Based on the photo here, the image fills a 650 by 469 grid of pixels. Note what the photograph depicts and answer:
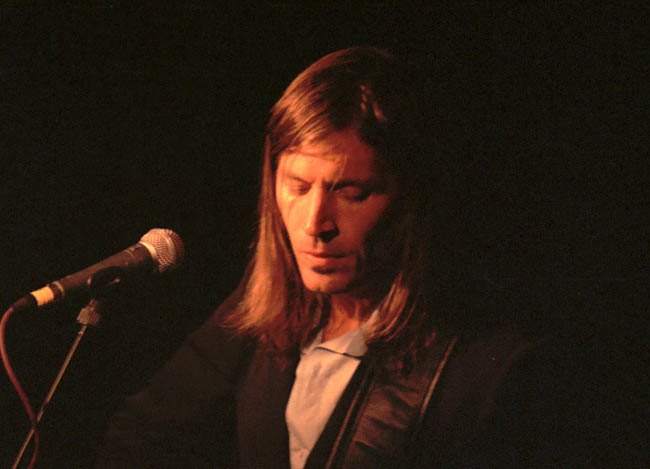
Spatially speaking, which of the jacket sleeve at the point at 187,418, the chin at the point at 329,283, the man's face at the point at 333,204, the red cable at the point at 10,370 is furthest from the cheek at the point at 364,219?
the red cable at the point at 10,370

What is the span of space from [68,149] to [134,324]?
687mm

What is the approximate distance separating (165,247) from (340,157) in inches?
20.3

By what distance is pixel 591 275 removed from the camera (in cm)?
162

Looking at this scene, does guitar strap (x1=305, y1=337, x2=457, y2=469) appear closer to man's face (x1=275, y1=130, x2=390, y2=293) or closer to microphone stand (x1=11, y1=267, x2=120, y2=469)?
man's face (x1=275, y1=130, x2=390, y2=293)

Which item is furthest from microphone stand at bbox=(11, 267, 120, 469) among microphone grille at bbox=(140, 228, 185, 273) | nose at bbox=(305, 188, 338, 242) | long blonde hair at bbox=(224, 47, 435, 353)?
long blonde hair at bbox=(224, 47, 435, 353)

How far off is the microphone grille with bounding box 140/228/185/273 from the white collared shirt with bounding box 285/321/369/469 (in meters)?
0.56

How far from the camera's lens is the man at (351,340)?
1479 millimetres

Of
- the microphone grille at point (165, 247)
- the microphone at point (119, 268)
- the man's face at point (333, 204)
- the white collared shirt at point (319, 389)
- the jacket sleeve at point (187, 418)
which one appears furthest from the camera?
the jacket sleeve at point (187, 418)

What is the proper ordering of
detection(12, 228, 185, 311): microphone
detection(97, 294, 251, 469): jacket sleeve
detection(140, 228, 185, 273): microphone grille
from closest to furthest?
detection(12, 228, 185, 311): microphone, detection(140, 228, 185, 273): microphone grille, detection(97, 294, 251, 469): jacket sleeve

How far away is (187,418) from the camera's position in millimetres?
1849

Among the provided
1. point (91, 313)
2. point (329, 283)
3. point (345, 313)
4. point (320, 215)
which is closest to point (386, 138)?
point (320, 215)

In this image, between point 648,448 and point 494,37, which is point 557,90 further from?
point 648,448

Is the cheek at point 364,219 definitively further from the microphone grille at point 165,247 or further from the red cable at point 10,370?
the red cable at point 10,370

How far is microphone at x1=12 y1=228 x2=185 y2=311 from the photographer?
4.01ft
